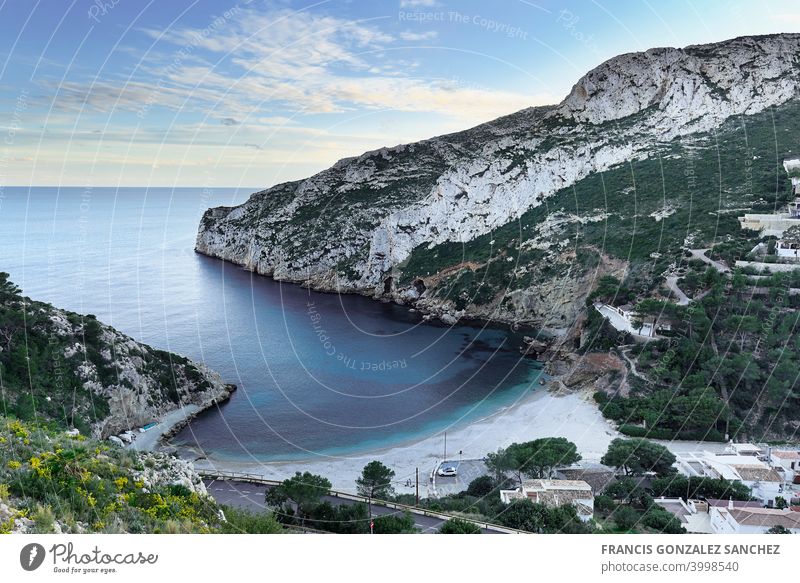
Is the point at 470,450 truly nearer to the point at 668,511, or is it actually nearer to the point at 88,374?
the point at 668,511

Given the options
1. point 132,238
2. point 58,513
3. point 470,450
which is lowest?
point 470,450

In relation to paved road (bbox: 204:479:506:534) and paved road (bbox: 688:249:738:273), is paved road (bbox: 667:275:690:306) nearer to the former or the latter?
paved road (bbox: 688:249:738:273)

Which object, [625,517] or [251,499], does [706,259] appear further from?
[251,499]

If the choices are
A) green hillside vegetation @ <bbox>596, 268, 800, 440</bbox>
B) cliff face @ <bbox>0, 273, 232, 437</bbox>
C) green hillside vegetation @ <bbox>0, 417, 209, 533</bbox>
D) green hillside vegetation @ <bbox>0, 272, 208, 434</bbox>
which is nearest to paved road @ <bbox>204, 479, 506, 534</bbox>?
green hillside vegetation @ <bbox>0, 417, 209, 533</bbox>

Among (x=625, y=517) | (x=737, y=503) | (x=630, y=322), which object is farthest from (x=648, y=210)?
(x=625, y=517)

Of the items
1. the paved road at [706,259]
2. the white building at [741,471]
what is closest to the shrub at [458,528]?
the white building at [741,471]

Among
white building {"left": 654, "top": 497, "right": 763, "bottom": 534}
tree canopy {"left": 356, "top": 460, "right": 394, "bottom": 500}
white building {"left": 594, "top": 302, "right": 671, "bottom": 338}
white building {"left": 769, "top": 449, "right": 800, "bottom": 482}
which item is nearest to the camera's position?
white building {"left": 654, "top": 497, "right": 763, "bottom": 534}

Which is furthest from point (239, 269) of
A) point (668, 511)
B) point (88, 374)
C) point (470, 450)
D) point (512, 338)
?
point (668, 511)
